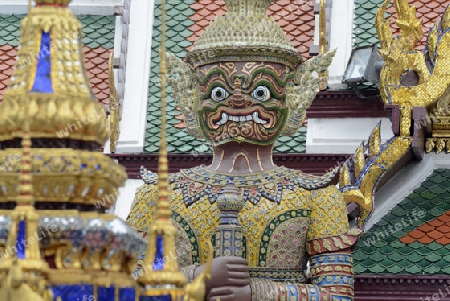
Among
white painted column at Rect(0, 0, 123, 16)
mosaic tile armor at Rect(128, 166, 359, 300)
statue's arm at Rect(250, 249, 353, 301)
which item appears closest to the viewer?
statue's arm at Rect(250, 249, 353, 301)

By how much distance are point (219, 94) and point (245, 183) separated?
563 mm

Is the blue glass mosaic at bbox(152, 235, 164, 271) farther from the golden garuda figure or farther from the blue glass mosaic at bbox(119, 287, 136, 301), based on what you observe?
the golden garuda figure

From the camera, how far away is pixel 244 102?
10.5 metres

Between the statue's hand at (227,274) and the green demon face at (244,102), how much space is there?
1.04 meters

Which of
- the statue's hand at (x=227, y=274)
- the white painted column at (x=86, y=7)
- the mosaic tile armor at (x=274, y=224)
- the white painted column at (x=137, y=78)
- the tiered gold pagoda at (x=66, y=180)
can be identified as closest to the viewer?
the tiered gold pagoda at (x=66, y=180)

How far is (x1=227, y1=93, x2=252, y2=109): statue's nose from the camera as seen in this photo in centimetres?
1047

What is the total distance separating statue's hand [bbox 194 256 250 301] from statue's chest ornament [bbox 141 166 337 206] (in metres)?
0.72

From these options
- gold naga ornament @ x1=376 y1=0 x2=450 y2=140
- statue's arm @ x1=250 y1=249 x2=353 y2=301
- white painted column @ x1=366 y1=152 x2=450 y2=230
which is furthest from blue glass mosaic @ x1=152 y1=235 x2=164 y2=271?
white painted column @ x1=366 y1=152 x2=450 y2=230

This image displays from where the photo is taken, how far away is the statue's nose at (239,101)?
10.5 metres

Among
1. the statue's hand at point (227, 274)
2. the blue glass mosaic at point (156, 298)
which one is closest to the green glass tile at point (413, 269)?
the statue's hand at point (227, 274)

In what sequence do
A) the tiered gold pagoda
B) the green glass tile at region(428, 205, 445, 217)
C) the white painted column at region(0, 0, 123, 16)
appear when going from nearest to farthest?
1. the tiered gold pagoda
2. the green glass tile at region(428, 205, 445, 217)
3. the white painted column at region(0, 0, 123, 16)

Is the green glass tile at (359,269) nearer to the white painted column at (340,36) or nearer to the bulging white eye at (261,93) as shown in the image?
the bulging white eye at (261,93)

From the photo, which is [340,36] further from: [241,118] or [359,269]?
[241,118]

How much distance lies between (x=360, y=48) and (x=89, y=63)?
261cm
